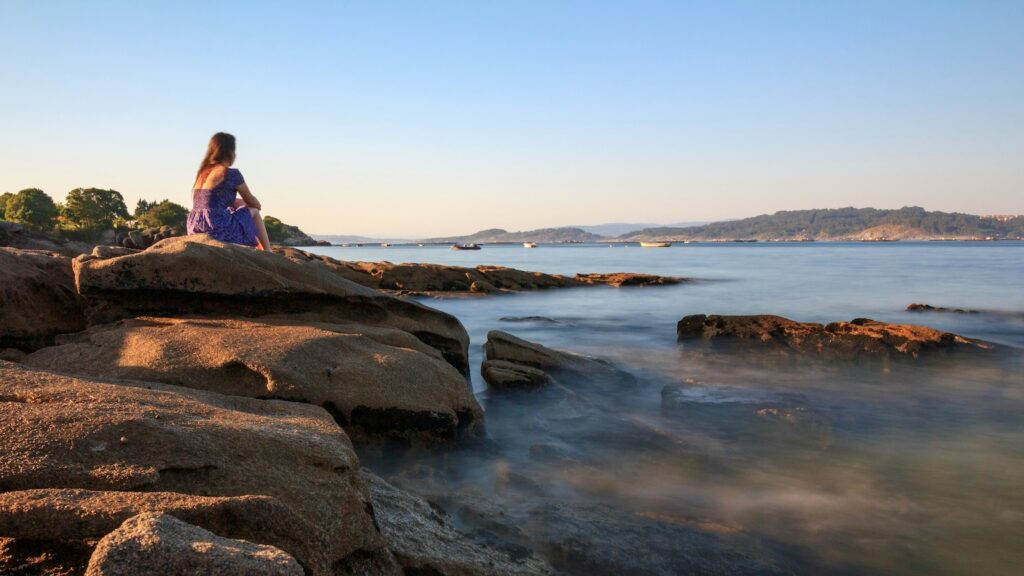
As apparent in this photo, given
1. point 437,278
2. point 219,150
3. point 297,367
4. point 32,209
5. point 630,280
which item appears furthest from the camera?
point 32,209

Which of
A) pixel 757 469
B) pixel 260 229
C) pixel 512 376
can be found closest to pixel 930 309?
pixel 512 376

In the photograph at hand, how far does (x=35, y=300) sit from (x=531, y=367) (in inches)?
243

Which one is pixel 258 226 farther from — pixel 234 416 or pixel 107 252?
pixel 234 416

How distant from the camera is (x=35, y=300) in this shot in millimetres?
5895

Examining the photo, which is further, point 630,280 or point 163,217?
point 163,217

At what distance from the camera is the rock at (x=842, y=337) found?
38.5 feet

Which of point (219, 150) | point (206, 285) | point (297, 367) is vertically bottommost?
point (297, 367)

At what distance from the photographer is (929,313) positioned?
2033cm

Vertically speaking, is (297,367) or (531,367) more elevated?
(297,367)

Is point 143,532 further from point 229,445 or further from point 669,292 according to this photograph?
point 669,292

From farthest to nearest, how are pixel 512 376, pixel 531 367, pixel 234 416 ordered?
pixel 531 367 < pixel 512 376 < pixel 234 416

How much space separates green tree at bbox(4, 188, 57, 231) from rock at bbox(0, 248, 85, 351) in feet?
244

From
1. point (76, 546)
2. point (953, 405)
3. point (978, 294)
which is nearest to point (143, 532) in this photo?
point (76, 546)

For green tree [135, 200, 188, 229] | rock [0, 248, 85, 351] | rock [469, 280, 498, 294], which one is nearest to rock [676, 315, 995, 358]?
rock [0, 248, 85, 351]
